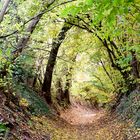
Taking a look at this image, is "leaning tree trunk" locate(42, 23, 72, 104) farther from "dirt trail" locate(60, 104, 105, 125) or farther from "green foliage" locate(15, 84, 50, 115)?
"green foliage" locate(15, 84, 50, 115)

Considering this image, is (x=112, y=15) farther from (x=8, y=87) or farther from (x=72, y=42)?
(x=72, y=42)

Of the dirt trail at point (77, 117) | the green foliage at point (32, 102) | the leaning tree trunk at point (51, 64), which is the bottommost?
the dirt trail at point (77, 117)

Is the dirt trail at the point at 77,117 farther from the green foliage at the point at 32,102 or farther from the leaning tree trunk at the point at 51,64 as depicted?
the green foliage at the point at 32,102

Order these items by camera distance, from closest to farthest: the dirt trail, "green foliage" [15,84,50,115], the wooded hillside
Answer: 1. the wooded hillside
2. "green foliage" [15,84,50,115]
3. the dirt trail

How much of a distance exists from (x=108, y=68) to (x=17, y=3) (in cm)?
1289

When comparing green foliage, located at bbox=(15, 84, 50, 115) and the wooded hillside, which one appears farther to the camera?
green foliage, located at bbox=(15, 84, 50, 115)

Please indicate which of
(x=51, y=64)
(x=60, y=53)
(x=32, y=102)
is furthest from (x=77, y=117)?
(x=32, y=102)

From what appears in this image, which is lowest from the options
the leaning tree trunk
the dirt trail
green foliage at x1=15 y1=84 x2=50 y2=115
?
the dirt trail

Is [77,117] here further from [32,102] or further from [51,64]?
[32,102]

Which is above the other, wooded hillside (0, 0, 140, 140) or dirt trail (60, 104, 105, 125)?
wooded hillside (0, 0, 140, 140)

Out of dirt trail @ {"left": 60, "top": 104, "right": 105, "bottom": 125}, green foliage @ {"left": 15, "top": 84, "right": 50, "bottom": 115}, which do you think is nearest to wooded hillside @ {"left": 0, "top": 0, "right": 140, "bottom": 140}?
green foliage @ {"left": 15, "top": 84, "right": 50, "bottom": 115}

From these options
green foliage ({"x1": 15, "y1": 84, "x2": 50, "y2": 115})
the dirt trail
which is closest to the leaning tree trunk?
the dirt trail

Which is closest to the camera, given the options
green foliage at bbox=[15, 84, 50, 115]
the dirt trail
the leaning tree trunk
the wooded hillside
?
the wooded hillside

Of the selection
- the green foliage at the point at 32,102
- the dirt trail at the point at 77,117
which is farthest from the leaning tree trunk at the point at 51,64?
the green foliage at the point at 32,102
